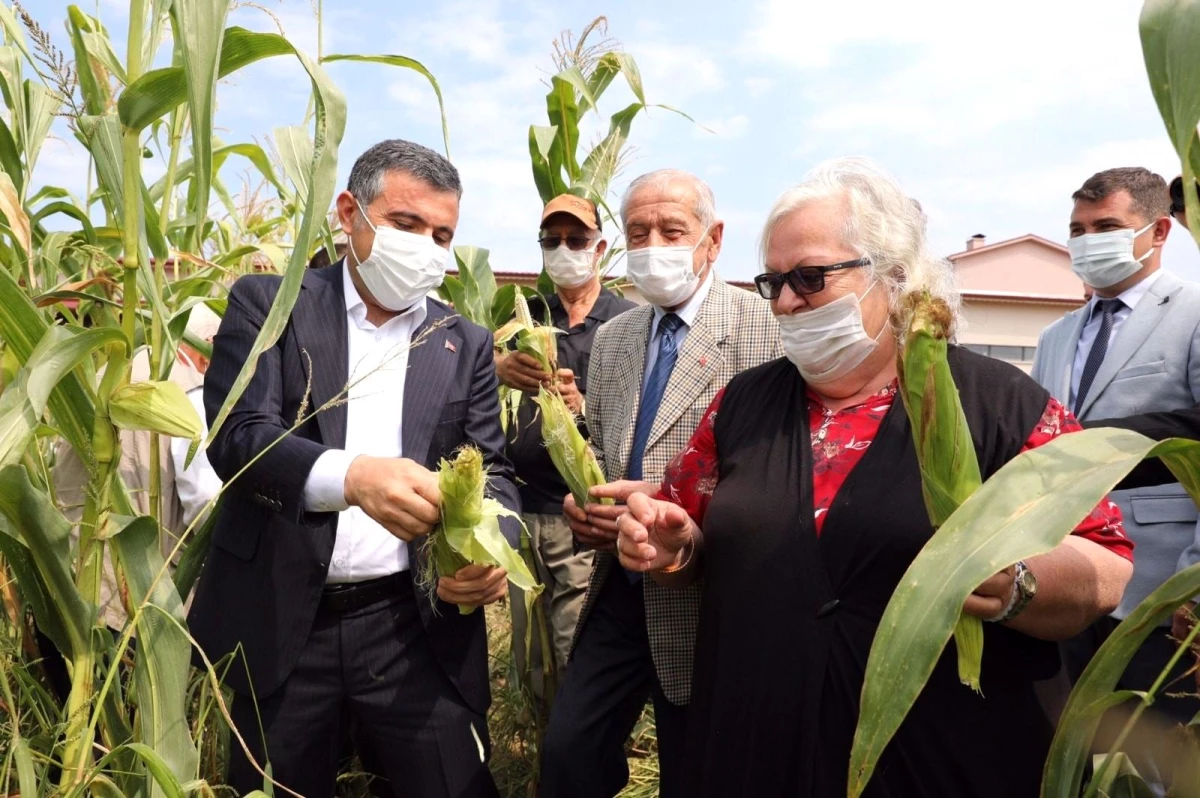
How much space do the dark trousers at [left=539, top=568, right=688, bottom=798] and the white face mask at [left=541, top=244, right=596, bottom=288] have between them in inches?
47.1

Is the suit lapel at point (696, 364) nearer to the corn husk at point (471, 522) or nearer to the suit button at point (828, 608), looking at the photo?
the corn husk at point (471, 522)

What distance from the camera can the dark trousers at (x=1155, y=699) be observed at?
1.73m

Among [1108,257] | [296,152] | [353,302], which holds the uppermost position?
[296,152]

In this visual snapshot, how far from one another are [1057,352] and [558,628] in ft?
6.01

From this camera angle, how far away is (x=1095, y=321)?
3.17 metres

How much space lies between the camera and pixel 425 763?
219 cm

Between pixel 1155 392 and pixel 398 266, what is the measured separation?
2.07m

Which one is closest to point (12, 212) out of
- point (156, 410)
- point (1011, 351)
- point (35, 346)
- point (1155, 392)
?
point (35, 346)

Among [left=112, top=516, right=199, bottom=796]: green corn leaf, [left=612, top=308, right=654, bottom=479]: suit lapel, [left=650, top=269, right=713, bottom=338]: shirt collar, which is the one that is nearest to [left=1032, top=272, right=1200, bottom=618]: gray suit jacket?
[left=650, top=269, right=713, bottom=338]: shirt collar

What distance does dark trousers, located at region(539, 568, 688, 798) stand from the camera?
2418 millimetres

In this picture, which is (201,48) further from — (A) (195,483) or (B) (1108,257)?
(B) (1108,257)

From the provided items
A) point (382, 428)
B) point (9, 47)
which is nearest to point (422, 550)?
point (382, 428)

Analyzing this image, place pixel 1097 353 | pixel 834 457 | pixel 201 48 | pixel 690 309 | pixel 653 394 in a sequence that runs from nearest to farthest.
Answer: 1. pixel 201 48
2. pixel 834 457
3. pixel 653 394
4. pixel 690 309
5. pixel 1097 353

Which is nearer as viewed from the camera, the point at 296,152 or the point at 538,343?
the point at 296,152
